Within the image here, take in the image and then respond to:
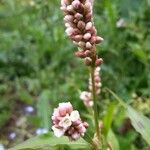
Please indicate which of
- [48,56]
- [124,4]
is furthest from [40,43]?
[124,4]

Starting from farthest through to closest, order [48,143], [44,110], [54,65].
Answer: [54,65] < [44,110] < [48,143]

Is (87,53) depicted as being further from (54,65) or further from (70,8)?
(54,65)

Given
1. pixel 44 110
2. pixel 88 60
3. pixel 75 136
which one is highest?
pixel 88 60

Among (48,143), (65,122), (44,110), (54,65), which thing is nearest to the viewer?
(65,122)

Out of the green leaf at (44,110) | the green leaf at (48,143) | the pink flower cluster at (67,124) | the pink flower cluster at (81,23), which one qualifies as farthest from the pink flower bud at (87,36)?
the green leaf at (44,110)

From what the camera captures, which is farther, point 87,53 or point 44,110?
point 44,110

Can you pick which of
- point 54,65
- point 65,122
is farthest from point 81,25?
point 54,65

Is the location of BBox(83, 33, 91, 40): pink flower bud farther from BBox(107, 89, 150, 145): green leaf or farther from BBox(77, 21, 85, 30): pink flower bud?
BBox(107, 89, 150, 145): green leaf

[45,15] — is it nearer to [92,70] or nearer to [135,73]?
[135,73]
